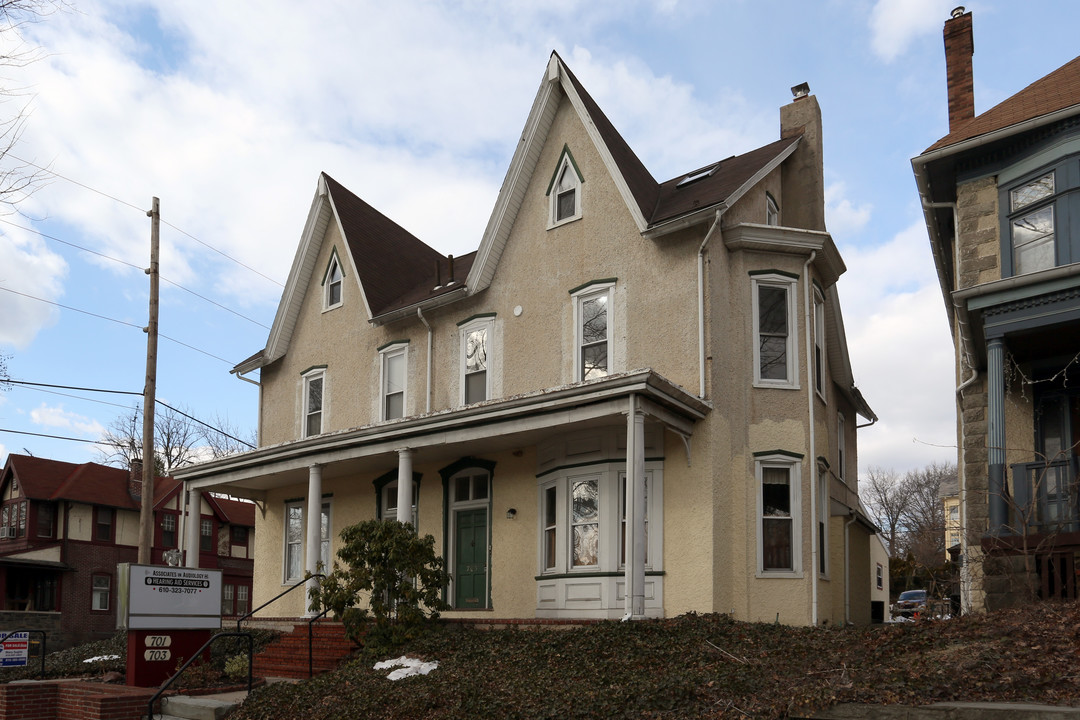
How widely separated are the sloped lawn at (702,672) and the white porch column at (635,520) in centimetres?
69

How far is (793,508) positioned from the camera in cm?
1537

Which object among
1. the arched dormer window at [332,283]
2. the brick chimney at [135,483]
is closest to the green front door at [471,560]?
the arched dormer window at [332,283]

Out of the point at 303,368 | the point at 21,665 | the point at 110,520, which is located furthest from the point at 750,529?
the point at 110,520

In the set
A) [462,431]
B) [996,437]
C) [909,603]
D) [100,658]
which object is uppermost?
[462,431]

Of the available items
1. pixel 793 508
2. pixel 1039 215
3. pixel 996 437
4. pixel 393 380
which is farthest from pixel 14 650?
pixel 1039 215

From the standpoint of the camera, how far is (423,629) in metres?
14.5

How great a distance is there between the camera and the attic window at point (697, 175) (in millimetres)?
18594

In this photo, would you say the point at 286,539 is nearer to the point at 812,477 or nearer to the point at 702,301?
the point at 702,301

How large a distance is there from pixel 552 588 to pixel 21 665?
10.3m

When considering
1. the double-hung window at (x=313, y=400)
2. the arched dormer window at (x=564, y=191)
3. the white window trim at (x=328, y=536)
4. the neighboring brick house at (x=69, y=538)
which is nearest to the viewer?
the arched dormer window at (x=564, y=191)

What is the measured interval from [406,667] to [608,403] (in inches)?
183

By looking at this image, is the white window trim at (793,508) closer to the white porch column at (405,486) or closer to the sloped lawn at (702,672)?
the sloped lawn at (702,672)

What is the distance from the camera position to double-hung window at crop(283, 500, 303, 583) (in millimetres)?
21516

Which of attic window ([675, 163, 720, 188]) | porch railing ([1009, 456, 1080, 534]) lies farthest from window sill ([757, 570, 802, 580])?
attic window ([675, 163, 720, 188])
